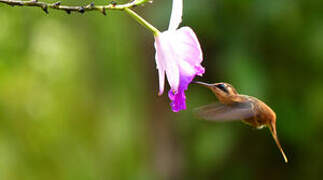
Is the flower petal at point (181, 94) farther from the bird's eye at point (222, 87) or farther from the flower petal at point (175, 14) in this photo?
the bird's eye at point (222, 87)

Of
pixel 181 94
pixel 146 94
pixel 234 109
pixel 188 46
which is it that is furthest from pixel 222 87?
pixel 146 94

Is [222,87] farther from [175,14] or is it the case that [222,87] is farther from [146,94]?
[146,94]

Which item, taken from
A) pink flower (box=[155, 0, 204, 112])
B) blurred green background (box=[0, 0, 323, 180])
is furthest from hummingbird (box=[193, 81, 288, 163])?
blurred green background (box=[0, 0, 323, 180])

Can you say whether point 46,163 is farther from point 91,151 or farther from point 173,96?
point 173,96

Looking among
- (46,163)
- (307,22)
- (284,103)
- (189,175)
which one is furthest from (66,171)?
(307,22)

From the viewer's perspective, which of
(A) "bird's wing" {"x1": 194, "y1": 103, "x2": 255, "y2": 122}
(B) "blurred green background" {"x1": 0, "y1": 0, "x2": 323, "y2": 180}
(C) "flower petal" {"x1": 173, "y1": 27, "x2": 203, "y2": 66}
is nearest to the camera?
(C) "flower petal" {"x1": 173, "y1": 27, "x2": 203, "y2": 66}

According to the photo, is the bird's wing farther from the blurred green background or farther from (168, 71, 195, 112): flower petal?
the blurred green background

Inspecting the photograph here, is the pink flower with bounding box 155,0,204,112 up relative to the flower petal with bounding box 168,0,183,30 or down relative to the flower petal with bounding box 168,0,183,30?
down
